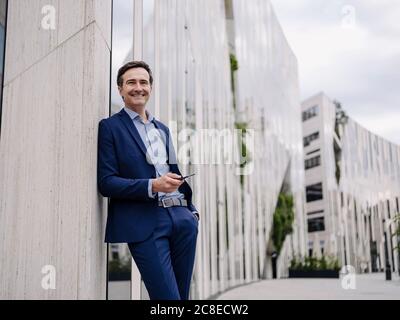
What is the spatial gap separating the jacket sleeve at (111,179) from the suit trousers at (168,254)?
0.38 ft

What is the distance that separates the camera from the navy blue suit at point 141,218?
1.63 metres

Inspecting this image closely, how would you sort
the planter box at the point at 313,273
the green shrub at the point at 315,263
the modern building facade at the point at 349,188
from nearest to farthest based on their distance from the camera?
the planter box at the point at 313,273
the green shrub at the point at 315,263
the modern building facade at the point at 349,188

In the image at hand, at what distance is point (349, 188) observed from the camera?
23.7 m

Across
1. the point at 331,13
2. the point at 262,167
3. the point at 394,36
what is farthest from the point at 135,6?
the point at 262,167

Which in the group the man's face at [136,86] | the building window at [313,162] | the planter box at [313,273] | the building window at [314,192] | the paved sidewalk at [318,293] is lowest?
the planter box at [313,273]

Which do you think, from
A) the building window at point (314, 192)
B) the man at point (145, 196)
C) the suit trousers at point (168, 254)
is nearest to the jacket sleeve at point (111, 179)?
the man at point (145, 196)

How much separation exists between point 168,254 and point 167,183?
261 mm

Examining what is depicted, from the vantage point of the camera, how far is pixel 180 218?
5.60 ft

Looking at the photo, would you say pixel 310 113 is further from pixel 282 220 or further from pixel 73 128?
pixel 73 128

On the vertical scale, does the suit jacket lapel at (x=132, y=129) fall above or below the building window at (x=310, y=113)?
below

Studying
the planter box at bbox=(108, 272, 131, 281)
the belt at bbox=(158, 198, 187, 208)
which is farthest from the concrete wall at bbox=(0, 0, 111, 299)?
the planter box at bbox=(108, 272, 131, 281)

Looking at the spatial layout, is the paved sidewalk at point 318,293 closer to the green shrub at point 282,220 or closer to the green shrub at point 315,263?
the green shrub at point 315,263

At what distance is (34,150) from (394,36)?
18.0ft

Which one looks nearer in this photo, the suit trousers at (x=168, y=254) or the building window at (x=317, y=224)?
the suit trousers at (x=168, y=254)
